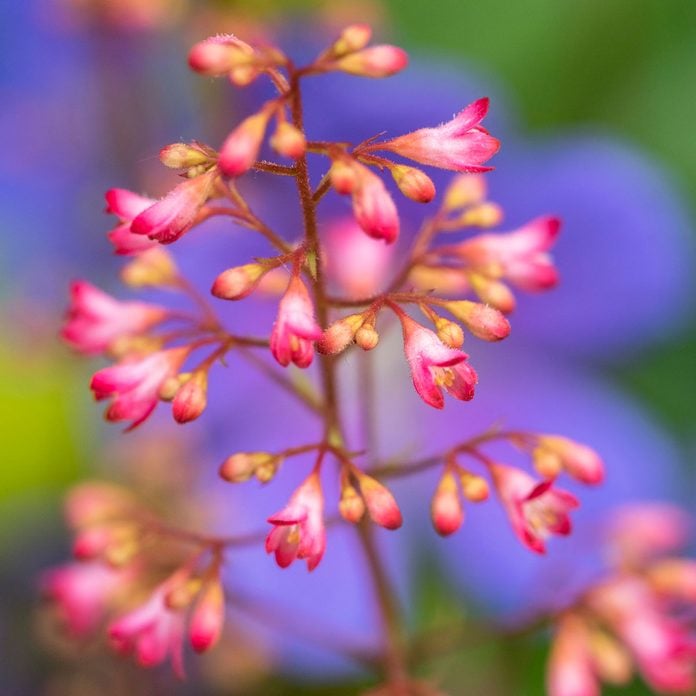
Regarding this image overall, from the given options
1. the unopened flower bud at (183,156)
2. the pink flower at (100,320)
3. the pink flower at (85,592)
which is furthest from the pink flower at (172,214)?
the pink flower at (85,592)

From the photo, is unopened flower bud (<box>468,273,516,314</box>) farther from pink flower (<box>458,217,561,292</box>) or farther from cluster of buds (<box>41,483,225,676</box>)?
cluster of buds (<box>41,483,225,676</box>)

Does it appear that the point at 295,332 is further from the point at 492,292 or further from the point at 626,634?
the point at 626,634

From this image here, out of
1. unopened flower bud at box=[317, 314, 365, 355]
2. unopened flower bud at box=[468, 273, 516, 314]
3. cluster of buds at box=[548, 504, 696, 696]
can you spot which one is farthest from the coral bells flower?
cluster of buds at box=[548, 504, 696, 696]

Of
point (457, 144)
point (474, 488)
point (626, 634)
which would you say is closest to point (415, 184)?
point (457, 144)

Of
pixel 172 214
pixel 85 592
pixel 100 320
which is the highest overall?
pixel 172 214

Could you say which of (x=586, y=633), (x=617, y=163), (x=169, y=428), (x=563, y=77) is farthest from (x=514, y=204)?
(x=586, y=633)
